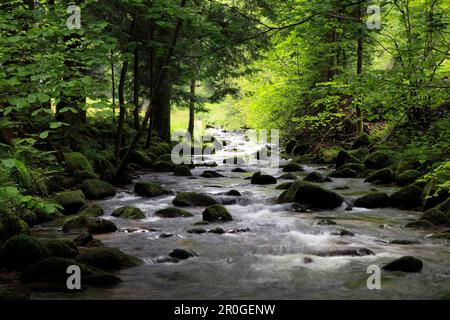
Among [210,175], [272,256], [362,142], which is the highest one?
[362,142]

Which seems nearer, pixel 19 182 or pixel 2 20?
pixel 2 20

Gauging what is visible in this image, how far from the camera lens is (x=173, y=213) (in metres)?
10.2

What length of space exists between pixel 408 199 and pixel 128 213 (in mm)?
6606

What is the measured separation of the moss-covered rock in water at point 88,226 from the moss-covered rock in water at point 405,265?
16.2 feet

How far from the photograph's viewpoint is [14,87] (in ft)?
15.4

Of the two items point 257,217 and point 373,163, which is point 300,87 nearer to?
point 373,163

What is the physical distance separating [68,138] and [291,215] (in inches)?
318

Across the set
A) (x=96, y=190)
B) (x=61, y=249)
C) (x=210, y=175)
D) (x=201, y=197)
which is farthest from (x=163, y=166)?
(x=61, y=249)

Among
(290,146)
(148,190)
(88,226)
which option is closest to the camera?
(88,226)

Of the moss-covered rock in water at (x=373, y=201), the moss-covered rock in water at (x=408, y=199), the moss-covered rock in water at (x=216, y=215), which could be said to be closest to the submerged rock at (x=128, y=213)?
the moss-covered rock in water at (x=216, y=215)

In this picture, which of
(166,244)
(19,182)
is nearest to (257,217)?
(166,244)

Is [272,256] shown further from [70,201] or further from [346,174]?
[346,174]

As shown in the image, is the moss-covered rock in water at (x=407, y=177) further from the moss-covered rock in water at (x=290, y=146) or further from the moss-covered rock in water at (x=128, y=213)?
the moss-covered rock in water at (x=290, y=146)
